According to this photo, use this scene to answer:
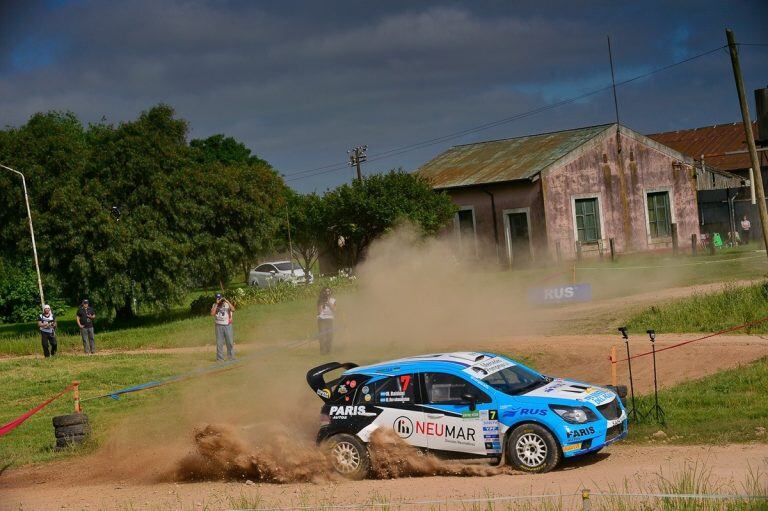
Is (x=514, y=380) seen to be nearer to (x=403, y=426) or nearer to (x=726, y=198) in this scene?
(x=403, y=426)

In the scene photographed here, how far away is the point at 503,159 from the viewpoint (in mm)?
46094

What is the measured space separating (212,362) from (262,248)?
17.3 meters

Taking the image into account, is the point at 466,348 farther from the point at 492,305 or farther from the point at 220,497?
the point at 220,497

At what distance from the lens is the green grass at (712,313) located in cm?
2211

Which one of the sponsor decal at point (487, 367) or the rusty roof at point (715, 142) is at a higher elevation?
the rusty roof at point (715, 142)

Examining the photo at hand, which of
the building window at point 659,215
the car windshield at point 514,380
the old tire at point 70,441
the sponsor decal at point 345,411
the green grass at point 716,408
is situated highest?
the building window at point 659,215

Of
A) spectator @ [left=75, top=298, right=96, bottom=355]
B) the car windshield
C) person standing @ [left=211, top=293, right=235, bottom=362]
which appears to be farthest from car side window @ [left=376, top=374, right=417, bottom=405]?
spectator @ [left=75, top=298, right=96, bottom=355]

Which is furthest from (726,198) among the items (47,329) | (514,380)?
(514,380)

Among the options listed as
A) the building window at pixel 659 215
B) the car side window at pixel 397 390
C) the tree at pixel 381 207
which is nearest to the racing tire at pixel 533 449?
the car side window at pixel 397 390

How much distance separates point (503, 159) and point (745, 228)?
13203mm

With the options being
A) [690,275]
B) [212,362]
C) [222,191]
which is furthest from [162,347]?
[690,275]

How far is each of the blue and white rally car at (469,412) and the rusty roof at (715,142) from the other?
53427 millimetres

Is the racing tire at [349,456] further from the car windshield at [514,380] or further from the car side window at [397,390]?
the car windshield at [514,380]

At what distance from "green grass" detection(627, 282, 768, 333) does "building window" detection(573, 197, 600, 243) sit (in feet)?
59.9
